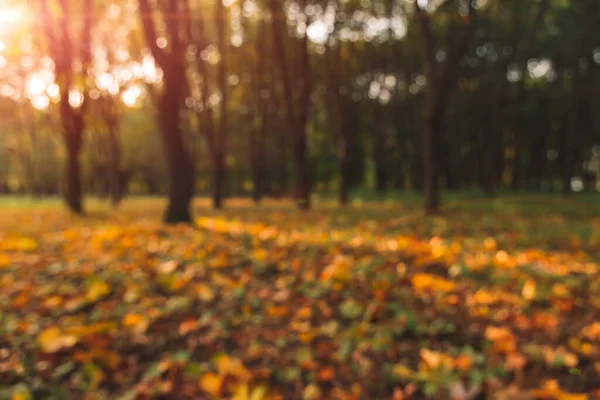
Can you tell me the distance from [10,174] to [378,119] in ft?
167

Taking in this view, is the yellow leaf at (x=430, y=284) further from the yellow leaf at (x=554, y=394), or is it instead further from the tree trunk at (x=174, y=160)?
the tree trunk at (x=174, y=160)

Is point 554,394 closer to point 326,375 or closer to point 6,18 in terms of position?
point 326,375

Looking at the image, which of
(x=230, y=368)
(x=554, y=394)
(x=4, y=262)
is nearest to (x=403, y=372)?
(x=554, y=394)

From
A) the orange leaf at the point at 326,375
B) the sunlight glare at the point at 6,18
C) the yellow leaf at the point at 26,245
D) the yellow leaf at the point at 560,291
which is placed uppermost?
the sunlight glare at the point at 6,18

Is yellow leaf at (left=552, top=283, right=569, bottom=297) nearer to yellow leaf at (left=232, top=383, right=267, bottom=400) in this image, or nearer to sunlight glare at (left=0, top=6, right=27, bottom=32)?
yellow leaf at (left=232, top=383, right=267, bottom=400)

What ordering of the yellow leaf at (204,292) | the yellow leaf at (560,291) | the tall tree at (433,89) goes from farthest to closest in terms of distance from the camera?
the tall tree at (433,89) < the yellow leaf at (204,292) < the yellow leaf at (560,291)

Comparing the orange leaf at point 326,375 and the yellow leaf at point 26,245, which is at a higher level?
the yellow leaf at point 26,245

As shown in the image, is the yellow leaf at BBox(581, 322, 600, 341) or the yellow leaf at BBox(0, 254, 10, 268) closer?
the yellow leaf at BBox(581, 322, 600, 341)

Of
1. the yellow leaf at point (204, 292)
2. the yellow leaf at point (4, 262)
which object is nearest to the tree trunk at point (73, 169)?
the yellow leaf at point (4, 262)

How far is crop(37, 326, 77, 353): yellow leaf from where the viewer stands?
344cm

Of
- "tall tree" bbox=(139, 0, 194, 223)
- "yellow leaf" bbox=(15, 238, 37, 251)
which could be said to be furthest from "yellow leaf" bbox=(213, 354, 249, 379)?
A: "tall tree" bbox=(139, 0, 194, 223)

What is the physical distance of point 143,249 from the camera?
6230 mm

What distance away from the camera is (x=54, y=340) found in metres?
3.50

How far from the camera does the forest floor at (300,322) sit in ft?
10.2
